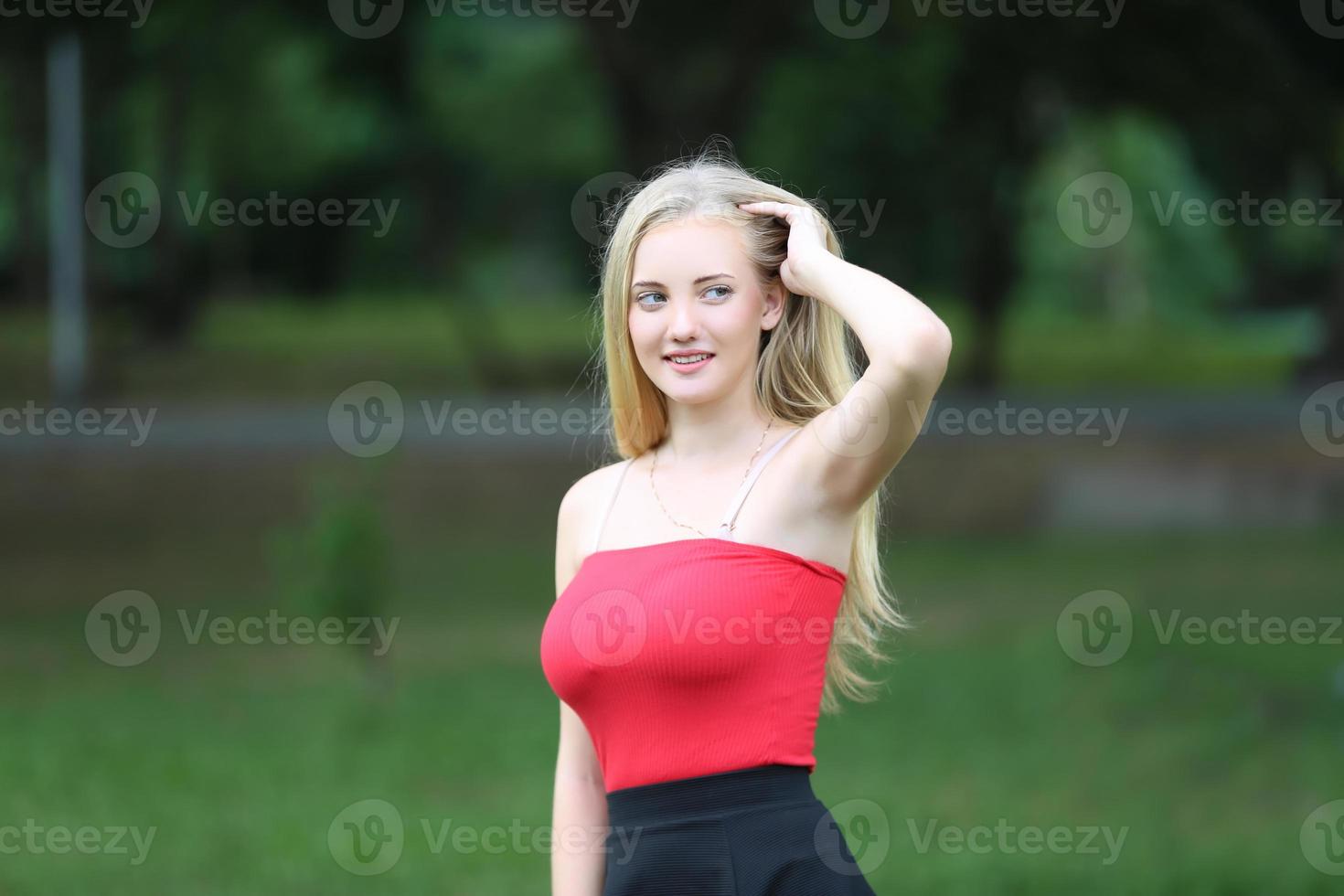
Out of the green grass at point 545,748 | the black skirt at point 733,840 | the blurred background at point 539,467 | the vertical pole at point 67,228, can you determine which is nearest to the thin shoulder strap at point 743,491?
the black skirt at point 733,840

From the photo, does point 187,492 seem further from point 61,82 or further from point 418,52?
point 61,82

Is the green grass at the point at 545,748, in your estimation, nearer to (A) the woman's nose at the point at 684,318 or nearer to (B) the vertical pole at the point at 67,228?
(A) the woman's nose at the point at 684,318

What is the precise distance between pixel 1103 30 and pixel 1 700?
33.7 feet

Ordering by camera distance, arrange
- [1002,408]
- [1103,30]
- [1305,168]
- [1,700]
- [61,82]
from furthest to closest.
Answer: [61,82], [1002,408], [1305,168], [1103,30], [1,700]

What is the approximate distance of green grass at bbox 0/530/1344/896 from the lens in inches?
253

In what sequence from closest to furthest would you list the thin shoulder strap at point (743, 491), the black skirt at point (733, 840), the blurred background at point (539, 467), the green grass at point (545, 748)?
the black skirt at point (733, 840) → the thin shoulder strap at point (743, 491) → the green grass at point (545, 748) → the blurred background at point (539, 467)

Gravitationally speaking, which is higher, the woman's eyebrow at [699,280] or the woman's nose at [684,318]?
the woman's eyebrow at [699,280]

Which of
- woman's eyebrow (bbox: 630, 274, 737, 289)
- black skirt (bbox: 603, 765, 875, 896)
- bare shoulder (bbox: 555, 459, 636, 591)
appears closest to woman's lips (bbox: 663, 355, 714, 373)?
woman's eyebrow (bbox: 630, 274, 737, 289)

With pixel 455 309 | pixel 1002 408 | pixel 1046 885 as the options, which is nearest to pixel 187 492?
pixel 1002 408

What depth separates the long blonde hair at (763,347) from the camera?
2.83 meters

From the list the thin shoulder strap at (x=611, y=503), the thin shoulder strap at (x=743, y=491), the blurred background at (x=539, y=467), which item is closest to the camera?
the thin shoulder strap at (x=743, y=491)

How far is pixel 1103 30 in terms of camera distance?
13.5 meters

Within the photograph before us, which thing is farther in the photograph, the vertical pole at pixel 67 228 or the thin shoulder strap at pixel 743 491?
the vertical pole at pixel 67 228

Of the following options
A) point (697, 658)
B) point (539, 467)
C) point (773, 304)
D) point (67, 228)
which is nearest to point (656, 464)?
point (773, 304)
